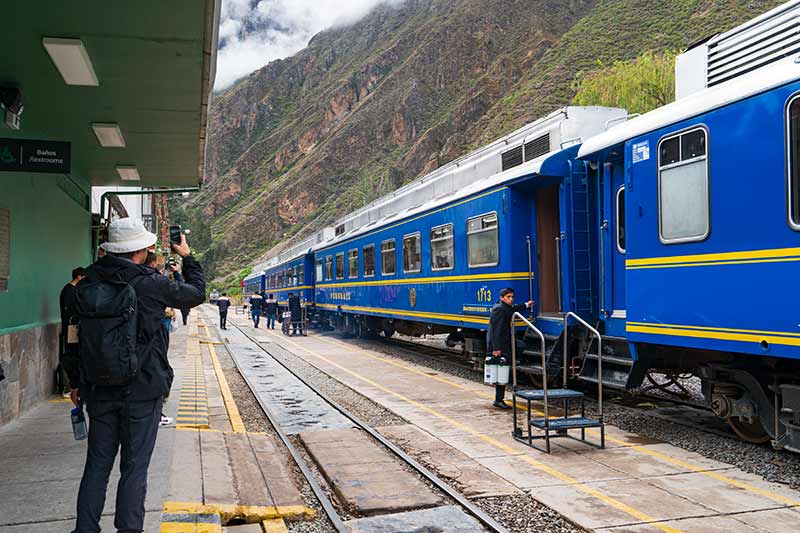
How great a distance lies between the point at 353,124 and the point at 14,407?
101585 mm

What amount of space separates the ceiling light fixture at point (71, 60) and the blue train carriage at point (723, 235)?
228 inches

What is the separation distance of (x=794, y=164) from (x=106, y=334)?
5553mm

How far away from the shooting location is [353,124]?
355ft

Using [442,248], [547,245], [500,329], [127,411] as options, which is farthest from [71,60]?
[442,248]

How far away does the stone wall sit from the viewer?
8.66m

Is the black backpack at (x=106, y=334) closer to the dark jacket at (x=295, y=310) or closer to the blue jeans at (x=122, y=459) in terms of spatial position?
the blue jeans at (x=122, y=459)

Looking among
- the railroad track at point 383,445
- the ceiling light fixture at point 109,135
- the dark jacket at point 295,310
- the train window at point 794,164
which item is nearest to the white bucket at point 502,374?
the railroad track at point 383,445

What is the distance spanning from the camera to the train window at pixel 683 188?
731 cm

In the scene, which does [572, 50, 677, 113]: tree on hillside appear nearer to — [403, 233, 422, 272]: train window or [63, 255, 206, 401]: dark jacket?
[403, 233, 422, 272]: train window

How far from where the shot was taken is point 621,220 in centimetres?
934

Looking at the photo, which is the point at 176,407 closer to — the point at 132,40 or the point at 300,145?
the point at 132,40

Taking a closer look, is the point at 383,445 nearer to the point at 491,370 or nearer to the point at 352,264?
the point at 491,370

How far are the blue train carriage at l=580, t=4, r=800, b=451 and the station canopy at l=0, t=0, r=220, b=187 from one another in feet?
15.4

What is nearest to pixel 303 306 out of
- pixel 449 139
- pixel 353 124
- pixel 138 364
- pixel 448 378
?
pixel 448 378
